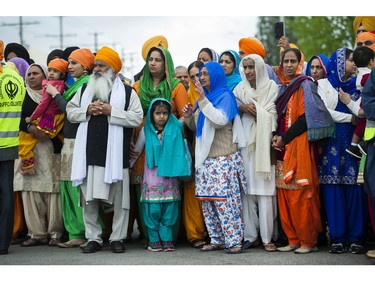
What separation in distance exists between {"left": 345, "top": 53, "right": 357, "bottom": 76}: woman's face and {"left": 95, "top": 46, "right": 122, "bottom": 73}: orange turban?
8.19 ft

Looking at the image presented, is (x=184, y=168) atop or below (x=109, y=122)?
below

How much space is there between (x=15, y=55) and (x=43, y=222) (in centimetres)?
258

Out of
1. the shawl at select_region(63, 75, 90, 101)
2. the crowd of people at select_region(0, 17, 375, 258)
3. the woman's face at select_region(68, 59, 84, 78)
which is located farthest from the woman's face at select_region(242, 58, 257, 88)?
the woman's face at select_region(68, 59, 84, 78)

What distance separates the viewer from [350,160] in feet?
24.8

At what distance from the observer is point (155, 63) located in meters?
8.15

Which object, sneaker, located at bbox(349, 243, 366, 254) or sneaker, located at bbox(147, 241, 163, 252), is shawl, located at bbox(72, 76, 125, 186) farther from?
sneaker, located at bbox(349, 243, 366, 254)

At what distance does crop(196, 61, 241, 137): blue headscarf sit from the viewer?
765 centimetres

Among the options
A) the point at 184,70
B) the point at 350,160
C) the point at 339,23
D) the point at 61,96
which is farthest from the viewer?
the point at 339,23

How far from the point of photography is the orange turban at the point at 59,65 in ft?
27.8

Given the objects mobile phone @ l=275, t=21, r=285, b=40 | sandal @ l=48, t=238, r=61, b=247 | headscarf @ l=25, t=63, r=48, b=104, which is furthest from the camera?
mobile phone @ l=275, t=21, r=285, b=40

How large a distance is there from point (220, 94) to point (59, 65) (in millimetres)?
2061

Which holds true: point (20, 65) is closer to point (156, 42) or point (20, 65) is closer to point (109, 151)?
point (156, 42)

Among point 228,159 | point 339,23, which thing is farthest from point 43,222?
point 339,23

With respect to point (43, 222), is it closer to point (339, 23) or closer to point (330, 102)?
point (330, 102)
